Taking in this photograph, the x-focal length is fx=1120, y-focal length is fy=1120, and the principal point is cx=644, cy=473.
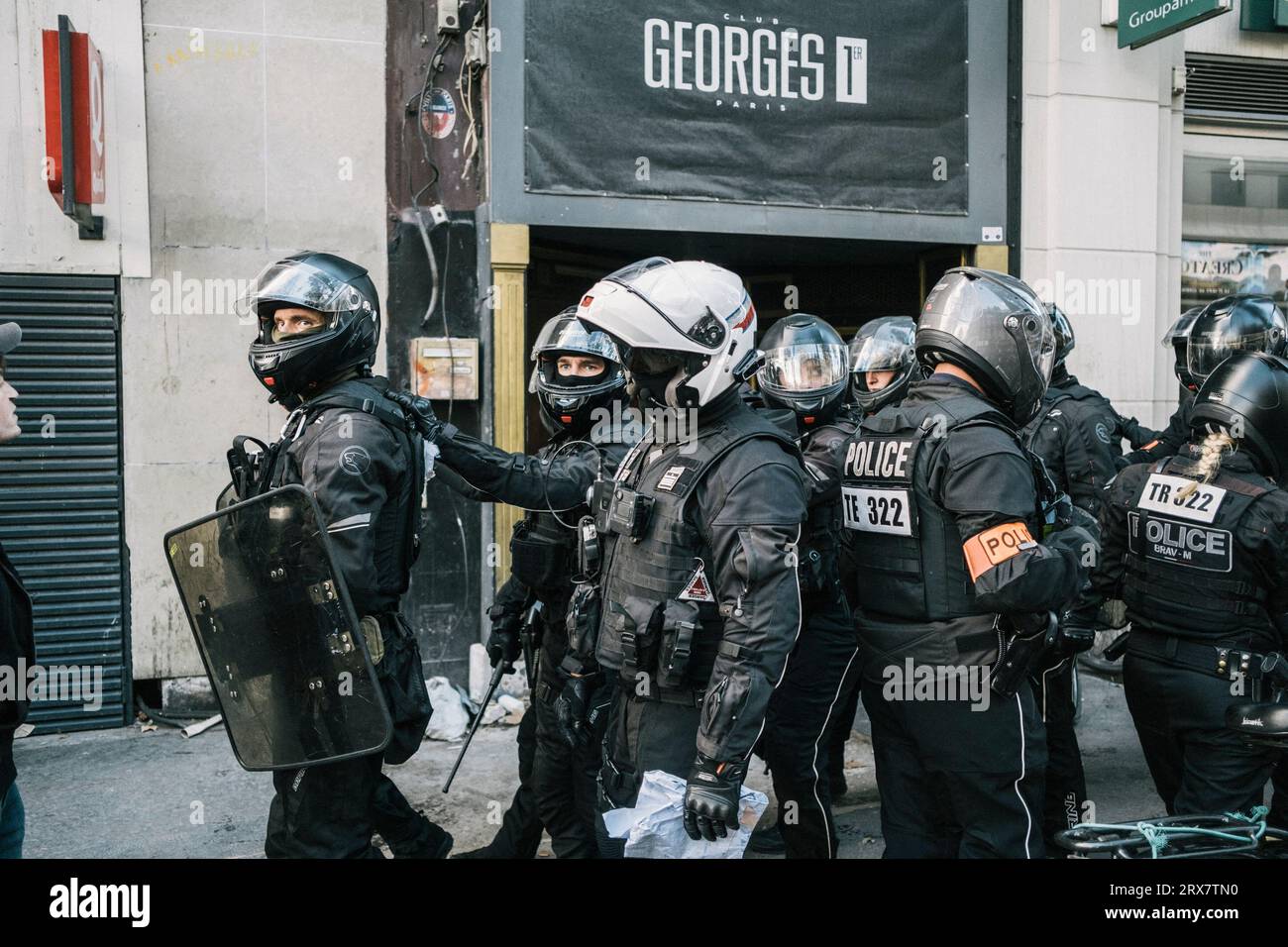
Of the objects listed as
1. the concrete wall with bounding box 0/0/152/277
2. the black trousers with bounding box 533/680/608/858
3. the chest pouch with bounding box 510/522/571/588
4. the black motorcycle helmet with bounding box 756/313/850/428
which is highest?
the concrete wall with bounding box 0/0/152/277

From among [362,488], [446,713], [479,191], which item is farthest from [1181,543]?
[479,191]

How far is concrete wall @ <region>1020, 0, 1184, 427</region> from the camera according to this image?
814 centimetres

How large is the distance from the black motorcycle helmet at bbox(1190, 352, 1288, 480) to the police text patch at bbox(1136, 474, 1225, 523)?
0.22 metres

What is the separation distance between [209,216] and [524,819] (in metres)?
4.15

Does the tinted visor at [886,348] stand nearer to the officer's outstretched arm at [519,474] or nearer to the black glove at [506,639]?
the officer's outstretched arm at [519,474]

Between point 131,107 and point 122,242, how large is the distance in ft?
2.53

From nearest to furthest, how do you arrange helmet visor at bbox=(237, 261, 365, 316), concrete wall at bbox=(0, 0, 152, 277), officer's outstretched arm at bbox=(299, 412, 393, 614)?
officer's outstretched arm at bbox=(299, 412, 393, 614)
helmet visor at bbox=(237, 261, 365, 316)
concrete wall at bbox=(0, 0, 152, 277)

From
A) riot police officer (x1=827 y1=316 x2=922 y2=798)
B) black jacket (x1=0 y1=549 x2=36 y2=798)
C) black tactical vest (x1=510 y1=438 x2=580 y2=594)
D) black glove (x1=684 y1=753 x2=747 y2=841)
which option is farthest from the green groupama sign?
black jacket (x1=0 y1=549 x2=36 y2=798)

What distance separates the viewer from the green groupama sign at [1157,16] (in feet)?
23.2

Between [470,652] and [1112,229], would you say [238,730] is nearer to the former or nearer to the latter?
[470,652]

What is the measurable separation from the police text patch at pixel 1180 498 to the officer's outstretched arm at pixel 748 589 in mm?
1552

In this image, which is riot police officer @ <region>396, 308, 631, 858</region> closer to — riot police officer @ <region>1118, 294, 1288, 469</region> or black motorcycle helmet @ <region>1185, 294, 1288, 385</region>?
riot police officer @ <region>1118, 294, 1288, 469</region>

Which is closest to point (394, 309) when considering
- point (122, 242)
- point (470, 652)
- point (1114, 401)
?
point (122, 242)

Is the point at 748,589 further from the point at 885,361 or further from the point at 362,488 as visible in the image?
the point at 885,361
